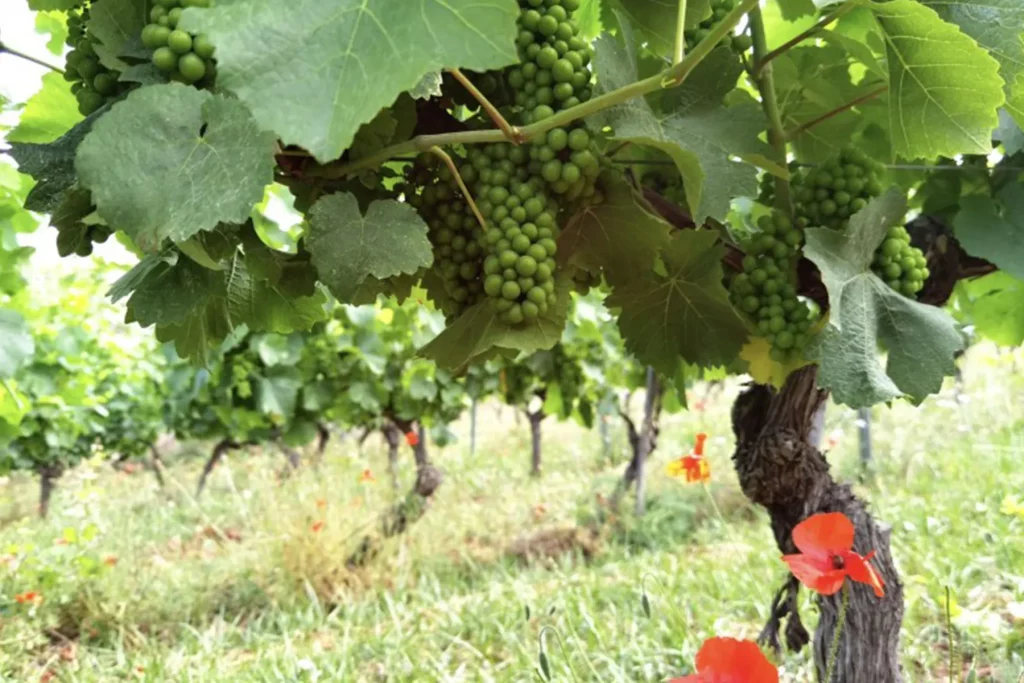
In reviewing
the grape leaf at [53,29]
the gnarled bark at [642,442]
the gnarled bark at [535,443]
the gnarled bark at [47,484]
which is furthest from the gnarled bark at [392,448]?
the grape leaf at [53,29]

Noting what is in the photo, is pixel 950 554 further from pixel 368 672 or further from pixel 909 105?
pixel 909 105

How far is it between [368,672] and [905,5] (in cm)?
246

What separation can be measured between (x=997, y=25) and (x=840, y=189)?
0.79 ft

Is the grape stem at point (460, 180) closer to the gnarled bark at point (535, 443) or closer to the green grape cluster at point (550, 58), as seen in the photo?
the green grape cluster at point (550, 58)

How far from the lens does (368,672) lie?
256 centimetres

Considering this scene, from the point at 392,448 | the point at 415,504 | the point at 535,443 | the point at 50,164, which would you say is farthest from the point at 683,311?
the point at 535,443

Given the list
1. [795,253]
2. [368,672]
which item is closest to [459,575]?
[368,672]

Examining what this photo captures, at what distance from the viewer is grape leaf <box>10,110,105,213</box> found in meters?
0.62

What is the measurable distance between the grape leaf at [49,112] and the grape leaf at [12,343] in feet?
2.83

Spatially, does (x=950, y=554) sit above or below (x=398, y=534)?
above

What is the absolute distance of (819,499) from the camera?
1450mm

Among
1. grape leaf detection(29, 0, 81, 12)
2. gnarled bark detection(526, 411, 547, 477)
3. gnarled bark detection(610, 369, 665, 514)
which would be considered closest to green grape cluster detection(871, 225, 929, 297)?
grape leaf detection(29, 0, 81, 12)

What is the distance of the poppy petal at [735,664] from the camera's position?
3.01ft

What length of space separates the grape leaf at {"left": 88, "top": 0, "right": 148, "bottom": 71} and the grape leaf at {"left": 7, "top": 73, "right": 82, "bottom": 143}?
0.33 metres
